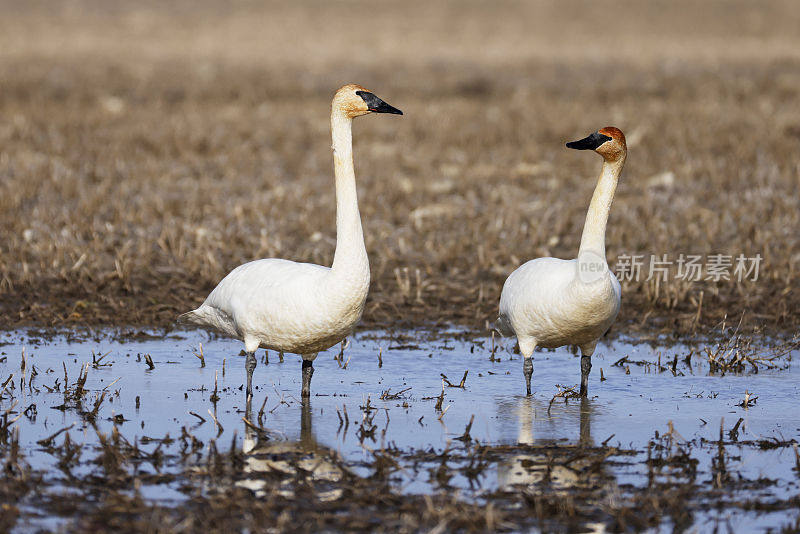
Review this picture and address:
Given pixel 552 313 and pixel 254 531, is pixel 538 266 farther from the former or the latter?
pixel 254 531

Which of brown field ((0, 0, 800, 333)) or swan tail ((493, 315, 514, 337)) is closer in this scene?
swan tail ((493, 315, 514, 337))

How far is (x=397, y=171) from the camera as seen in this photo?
15.9 metres

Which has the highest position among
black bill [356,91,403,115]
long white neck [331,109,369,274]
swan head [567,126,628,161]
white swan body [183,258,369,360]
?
black bill [356,91,403,115]

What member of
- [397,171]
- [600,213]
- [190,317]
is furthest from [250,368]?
[397,171]

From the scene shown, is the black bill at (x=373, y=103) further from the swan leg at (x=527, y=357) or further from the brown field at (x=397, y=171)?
the brown field at (x=397, y=171)

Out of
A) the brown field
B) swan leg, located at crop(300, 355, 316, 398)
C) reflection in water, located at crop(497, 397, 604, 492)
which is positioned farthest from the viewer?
the brown field

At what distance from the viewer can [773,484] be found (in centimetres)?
529

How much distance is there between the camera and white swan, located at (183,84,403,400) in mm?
6602

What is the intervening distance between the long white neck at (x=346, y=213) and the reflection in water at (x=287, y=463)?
3.14 feet

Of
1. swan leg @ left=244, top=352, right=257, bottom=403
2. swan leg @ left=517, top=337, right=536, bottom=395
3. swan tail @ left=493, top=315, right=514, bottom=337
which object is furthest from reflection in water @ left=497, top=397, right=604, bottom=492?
swan leg @ left=244, top=352, right=257, bottom=403

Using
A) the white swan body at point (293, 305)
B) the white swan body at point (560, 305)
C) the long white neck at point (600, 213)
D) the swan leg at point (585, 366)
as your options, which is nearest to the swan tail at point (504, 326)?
the white swan body at point (560, 305)

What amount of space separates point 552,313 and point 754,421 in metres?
1.41

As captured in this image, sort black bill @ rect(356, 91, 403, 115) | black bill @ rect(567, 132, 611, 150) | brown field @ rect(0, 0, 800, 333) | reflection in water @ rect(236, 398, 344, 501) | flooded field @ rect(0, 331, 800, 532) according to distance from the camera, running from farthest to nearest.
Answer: brown field @ rect(0, 0, 800, 333) → black bill @ rect(567, 132, 611, 150) → black bill @ rect(356, 91, 403, 115) → reflection in water @ rect(236, 398, 344, 501) → flooded field @ rect(0, 331, 800, 532)

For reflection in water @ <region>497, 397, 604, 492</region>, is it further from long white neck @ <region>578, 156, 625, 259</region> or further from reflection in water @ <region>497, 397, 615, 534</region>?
long white neck @ <region>578, 156, 625, 259</region>
